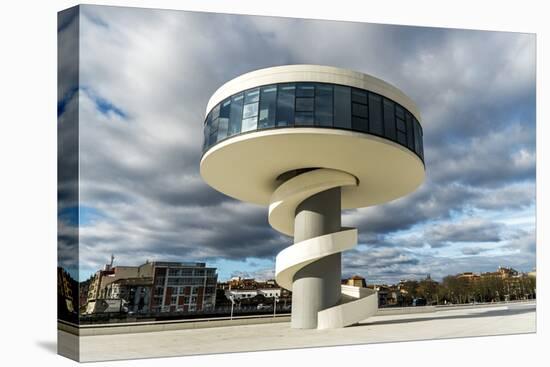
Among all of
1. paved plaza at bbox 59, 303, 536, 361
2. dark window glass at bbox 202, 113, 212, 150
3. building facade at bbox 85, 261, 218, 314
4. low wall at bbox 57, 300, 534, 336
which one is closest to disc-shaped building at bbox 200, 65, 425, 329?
dark window glass at bbox 202, 113, 212, 150

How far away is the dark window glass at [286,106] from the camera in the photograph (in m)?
20.5

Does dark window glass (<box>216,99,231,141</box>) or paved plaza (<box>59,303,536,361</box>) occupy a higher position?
dark window glass (<box>216,99,231,141</box>)

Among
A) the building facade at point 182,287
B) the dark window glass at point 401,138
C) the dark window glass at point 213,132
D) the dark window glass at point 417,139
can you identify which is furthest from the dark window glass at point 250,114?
the building facade at point 182,287

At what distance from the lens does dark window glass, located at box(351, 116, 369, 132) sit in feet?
68.1

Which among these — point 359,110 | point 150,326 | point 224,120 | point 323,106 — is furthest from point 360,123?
point 150,326

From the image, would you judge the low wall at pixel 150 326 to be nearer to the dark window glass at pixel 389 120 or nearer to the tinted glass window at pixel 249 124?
the tinted glass window at pixel 249 124

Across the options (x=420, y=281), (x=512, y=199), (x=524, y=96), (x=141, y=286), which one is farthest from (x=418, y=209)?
(x=141, y=286)

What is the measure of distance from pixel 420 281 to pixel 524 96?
41.8m

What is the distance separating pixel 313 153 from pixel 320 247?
400 centimetres

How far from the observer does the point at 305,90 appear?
20500 millimetres

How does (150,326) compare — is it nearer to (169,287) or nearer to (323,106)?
(323,106)

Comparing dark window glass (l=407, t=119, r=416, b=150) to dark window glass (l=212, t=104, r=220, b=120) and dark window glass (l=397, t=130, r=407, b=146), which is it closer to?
dark window glass (l=397, t=130, r=407, b=146)

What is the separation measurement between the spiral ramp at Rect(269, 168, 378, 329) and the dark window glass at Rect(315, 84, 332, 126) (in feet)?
13.4

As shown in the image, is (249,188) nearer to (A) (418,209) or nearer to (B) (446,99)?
(B) (446,99)
